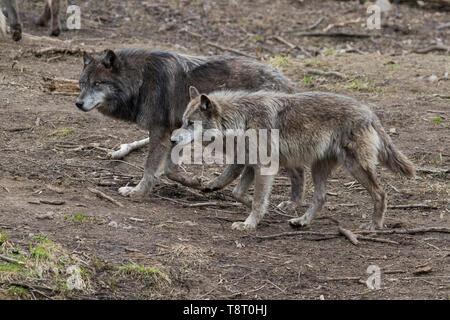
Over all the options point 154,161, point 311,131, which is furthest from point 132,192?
point 311,131

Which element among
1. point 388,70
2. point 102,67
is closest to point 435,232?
point 102,67

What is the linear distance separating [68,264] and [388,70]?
892 centimetres

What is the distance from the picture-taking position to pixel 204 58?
29.6ft

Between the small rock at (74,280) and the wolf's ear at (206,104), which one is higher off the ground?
the wolf's ear at (206,104)

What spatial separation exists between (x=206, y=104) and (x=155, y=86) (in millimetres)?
1120

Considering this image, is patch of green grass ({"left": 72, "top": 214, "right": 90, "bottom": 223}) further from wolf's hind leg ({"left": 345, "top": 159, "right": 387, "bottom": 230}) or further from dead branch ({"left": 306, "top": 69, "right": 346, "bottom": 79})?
dead branch ({"left": 306, "top": 69, "right": 346, "bottom": 79})

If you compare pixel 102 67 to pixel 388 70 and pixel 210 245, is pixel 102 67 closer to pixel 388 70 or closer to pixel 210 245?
pixel 210 245

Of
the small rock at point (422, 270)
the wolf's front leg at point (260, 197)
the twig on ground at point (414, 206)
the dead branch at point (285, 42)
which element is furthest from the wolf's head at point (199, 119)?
the dead branch at point (285, 42)

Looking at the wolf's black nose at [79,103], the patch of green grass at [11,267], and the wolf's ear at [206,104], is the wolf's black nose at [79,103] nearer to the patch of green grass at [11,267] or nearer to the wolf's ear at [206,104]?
the wolf's ear at [206,104]

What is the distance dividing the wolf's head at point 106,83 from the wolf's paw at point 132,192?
0.96 meters

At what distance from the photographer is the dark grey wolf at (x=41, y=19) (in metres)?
13.9

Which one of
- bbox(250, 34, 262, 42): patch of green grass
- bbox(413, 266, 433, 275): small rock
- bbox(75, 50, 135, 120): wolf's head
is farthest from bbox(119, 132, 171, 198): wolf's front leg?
bbox(250, 34, 262, 42): patch of green grass

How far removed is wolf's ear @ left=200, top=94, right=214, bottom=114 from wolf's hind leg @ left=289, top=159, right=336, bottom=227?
1257 mm

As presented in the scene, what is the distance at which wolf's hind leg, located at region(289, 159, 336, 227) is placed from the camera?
798cm
